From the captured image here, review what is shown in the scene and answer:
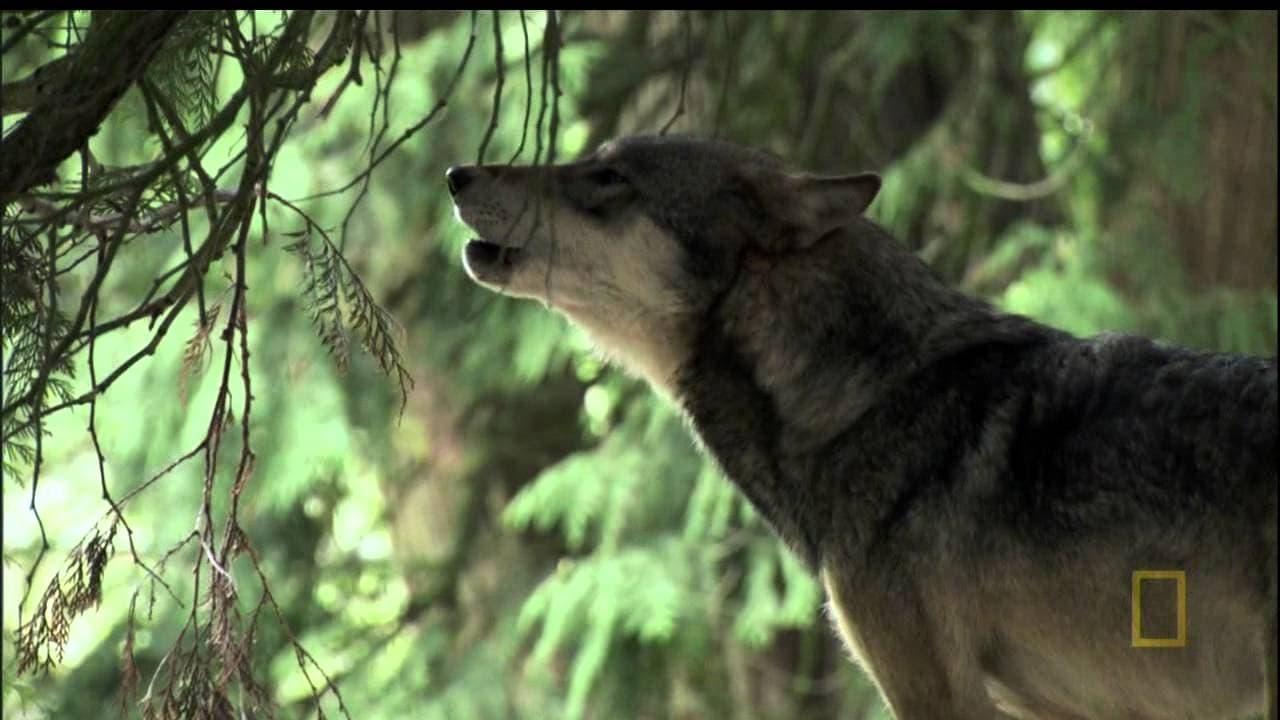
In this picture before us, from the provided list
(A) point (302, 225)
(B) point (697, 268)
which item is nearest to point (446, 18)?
(A) point (302, 225)

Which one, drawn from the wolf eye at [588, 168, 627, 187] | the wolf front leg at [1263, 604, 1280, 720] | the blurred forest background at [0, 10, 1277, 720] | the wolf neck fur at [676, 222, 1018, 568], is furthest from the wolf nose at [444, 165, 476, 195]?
the blurred forest background at [0, 10, 1277, 720]

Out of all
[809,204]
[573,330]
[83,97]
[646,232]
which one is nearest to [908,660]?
[809,204]

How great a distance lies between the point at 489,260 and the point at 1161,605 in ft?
5.50

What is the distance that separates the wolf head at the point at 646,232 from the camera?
4516mm

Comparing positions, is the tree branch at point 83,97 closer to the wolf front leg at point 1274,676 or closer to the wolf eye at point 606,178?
the wolf eye at point 606,178

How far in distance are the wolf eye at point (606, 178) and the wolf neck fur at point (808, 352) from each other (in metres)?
0.38

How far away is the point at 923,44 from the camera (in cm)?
896

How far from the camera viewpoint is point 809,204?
4.56m

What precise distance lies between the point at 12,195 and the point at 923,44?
5.95 meters

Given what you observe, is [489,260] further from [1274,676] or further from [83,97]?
[1274,676]

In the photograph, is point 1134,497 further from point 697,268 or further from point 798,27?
point 798,27

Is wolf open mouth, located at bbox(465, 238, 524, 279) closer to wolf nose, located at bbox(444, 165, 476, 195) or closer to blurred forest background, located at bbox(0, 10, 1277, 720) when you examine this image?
wolf nose, located at bbox(444, 165, 476, 195)

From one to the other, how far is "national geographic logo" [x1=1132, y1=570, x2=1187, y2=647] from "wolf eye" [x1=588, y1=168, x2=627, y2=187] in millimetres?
1569

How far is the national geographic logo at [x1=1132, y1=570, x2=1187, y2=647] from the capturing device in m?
3.83
